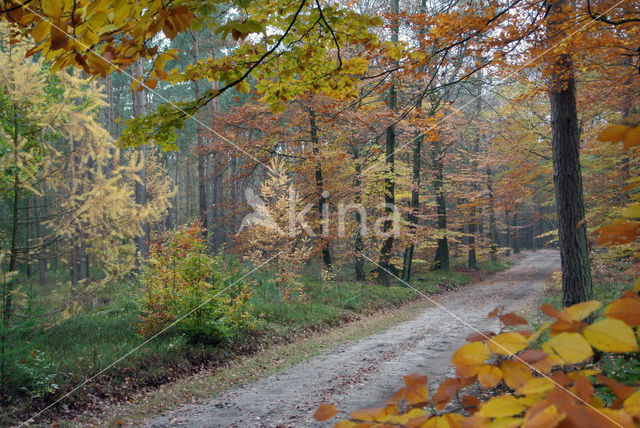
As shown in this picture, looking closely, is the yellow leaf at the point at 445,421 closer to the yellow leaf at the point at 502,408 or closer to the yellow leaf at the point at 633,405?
the yellow leaf at the point at 502,408

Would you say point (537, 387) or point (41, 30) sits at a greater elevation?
point (41, 30)

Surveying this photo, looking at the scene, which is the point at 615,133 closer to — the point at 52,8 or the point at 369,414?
the point at 369,414

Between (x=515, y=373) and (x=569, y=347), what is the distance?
4.7 inches

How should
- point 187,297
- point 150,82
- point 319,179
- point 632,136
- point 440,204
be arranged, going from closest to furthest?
point 632,136 → point 150,82 → point 187,297 → point 319,179 → point 440,204

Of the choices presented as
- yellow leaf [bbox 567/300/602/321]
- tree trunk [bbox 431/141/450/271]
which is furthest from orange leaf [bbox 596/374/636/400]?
tree trunk [bbox 431/141/450/271]

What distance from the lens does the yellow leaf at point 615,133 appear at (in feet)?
2.06

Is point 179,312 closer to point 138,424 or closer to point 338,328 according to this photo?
point 138,424

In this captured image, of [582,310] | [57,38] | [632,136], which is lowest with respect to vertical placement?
[582,310]

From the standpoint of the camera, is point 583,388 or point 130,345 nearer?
point 583,388

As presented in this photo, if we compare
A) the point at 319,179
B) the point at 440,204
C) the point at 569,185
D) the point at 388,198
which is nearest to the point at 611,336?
the point at 569,185

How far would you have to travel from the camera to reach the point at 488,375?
772 mm

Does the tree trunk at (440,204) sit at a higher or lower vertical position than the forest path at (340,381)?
higher

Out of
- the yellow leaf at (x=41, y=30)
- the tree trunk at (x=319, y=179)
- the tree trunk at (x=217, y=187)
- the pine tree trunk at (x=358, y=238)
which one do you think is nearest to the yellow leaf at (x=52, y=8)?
the yellow leaf at (x=41, y=30)

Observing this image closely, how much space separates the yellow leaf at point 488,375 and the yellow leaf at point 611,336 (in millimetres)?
193
